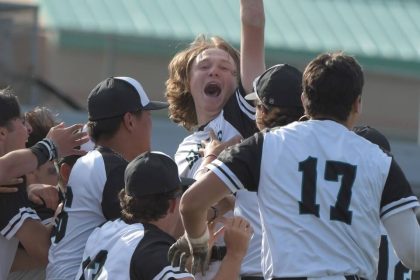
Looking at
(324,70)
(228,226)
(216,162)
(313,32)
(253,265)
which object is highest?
(324,70)

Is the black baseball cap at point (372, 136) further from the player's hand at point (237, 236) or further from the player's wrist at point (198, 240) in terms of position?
the player's wrist at point (198, 240)

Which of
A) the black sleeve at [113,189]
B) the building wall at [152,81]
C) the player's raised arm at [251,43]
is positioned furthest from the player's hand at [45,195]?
the building wall at [152,81]

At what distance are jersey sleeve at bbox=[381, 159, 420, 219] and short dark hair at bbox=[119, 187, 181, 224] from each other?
887 mm

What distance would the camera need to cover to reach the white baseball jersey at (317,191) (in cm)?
454

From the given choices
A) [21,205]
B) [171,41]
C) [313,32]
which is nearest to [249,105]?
[21,205]

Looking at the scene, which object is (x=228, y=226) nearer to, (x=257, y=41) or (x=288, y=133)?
(x=288, y=133)

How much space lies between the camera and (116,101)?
5535mm

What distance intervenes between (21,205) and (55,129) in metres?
0.39

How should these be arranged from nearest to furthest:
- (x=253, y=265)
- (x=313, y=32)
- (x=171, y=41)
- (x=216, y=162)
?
(x=216, y=162) → (x=253, y=265) → (x=171, y=41) → (x=313, y=32)

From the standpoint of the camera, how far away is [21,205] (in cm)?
567

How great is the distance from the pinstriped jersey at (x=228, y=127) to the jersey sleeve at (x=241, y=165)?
1290 millimetres

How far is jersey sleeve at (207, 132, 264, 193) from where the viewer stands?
4.55 meters

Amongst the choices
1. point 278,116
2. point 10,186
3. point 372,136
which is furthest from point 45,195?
point 372,136

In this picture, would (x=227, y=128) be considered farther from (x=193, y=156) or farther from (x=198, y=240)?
(x=198, y=240)
